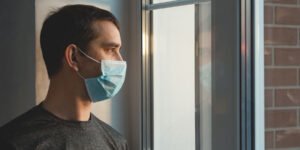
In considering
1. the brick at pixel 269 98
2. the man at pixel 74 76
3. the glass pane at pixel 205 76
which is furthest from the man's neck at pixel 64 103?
the brick at pixel 269 98

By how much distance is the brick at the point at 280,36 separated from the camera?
74.6 inches

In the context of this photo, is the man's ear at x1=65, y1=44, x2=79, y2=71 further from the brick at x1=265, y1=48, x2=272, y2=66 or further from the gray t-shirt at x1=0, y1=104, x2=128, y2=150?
the brick at x1=265, y1=48, x2=272, y2=66

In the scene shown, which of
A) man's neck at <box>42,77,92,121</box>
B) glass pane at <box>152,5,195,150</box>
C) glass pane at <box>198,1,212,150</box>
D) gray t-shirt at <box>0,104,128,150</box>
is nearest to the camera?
gray t-shirt at <box>0,104,128,150</box>

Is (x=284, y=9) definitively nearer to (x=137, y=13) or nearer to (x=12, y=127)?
(x=137, y=13)

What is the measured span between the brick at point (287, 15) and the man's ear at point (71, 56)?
86cm

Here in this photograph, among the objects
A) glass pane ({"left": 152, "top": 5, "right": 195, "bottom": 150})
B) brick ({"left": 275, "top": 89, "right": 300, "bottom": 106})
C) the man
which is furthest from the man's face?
brick ({"left": 275, "top": 89, "right": 300, "bottom": 106})

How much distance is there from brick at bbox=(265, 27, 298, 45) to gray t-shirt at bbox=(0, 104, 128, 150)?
2.67 ft

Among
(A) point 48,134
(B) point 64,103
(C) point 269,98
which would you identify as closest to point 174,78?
(C) point 269,98

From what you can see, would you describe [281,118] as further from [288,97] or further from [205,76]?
[205,76]

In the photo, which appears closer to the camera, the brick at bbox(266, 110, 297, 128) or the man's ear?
the man's ear

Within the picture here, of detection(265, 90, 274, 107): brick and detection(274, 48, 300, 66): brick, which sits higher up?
detection(274, 48, 300, 66): brick

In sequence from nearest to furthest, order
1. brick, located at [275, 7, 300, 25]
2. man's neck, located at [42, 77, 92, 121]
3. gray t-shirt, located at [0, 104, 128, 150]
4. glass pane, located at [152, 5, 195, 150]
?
gray t-shirt, located at [0, 104, 128, 150], man's neck, located at [42, 77, 92, 121], brick, located at [275, 7, 300, 25], glass pane, located at [152, 5, 195, 150]

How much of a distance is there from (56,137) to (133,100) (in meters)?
1.06

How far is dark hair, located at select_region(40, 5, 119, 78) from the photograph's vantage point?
69.2 inches
